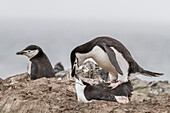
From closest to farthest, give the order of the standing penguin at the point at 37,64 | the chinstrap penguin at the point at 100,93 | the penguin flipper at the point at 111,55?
the chinstrap penguin at the point at 100,93 < the penguin flipper at the point at 111,55 < the standing penguin at the point at 37,64

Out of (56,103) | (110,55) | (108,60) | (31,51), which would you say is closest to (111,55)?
(110,55)

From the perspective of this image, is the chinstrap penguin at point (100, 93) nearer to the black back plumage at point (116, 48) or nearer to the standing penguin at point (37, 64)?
the black back plumage at point (116, 48)

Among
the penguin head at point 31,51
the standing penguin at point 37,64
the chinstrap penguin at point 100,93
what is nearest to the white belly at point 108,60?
the chinstrap penguin at point 100,93

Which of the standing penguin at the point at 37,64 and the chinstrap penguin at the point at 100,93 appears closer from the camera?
the chinstrap penguin at the point at 100,93

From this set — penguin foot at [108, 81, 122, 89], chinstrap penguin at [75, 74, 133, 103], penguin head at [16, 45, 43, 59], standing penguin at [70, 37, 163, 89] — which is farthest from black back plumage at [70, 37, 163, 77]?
penguin head at [16, 45, 43, 59]

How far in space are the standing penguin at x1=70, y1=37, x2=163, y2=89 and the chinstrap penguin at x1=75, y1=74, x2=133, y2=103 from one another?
0.72 ft

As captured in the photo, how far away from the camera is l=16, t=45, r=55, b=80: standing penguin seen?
823 centimetres

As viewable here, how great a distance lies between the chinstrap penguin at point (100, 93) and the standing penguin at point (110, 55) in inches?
8.7

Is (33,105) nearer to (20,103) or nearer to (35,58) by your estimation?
(20,103)

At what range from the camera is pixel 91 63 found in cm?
796

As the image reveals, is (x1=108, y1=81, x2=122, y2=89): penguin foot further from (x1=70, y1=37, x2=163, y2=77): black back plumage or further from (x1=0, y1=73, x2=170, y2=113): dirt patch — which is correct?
(x1=0, y1=73, x2=170, y2=113): dirt patch

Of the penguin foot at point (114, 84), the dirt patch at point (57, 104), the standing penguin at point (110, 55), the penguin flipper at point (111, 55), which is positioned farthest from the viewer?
the standing penguin at point (110, 55)

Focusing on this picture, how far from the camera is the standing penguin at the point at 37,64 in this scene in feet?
27.0

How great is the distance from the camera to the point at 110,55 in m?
5.12
